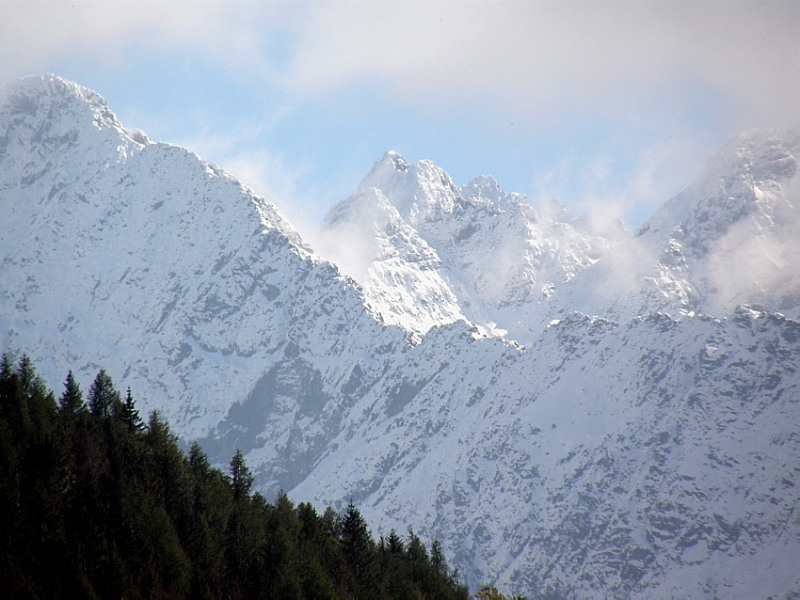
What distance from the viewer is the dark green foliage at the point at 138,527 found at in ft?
294

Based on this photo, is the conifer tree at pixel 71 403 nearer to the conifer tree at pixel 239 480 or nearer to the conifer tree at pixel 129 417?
the conifer tree at pixel 129 417

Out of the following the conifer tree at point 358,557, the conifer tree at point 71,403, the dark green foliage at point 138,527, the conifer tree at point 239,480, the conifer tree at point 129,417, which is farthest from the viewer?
the conifer tree at point 239,480

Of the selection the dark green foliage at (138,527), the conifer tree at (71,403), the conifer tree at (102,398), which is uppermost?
the conifer tree at (102,398)

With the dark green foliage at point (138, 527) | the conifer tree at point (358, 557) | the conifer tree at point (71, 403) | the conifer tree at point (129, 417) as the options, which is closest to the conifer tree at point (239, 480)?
the dark green foliage at point (138, 527)

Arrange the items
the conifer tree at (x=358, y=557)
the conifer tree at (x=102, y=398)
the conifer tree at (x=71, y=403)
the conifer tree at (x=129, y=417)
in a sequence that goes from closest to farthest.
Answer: the conifer tree at (x=71, y=403), the conifer tree at (x=358, y=557), the conifer tree at (x=102, y=398), the conifer tree at (x=129, y=417)

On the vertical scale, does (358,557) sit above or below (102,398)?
below

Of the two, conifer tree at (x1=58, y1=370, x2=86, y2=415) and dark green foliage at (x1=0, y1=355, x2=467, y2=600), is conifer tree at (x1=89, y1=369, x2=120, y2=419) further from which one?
conifer tree at (x1=58, y1=370, x2=86, y2=415)

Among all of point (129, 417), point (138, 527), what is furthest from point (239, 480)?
point (138, 527)

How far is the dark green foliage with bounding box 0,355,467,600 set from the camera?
89500 mm

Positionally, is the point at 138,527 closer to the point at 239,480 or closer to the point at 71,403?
the point at 71,403

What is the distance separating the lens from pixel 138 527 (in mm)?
104625

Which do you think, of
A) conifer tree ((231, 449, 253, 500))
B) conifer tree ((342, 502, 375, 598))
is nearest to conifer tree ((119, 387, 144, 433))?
conifer tree ((231, 449, 253, 500))

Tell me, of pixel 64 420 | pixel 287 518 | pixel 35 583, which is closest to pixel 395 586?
pixel 287 518

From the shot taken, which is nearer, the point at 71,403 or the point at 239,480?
the point at 71,403
